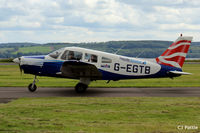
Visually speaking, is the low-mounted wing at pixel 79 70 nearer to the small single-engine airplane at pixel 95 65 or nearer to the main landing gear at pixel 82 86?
the small single-engine airplane at pixel 95 65

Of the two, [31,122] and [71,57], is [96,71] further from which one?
[31,122]

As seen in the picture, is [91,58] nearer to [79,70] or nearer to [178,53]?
[79,70]

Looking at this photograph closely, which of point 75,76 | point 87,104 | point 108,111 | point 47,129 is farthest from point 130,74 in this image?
point 47,129

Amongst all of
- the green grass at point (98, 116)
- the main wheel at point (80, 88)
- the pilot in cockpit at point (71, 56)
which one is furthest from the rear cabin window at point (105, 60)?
the green grass at point (98, 116)

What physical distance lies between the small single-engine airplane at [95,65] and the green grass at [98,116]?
3.46 meters

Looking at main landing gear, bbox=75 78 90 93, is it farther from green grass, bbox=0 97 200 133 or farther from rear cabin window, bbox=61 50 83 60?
green grass, bbox=0 97 200 133

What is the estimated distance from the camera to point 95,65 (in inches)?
609

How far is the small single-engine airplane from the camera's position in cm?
Result: 1516

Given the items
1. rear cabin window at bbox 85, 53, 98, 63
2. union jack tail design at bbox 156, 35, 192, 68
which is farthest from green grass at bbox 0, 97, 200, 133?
union jack tail design at bbox 156, 35, 192, 68

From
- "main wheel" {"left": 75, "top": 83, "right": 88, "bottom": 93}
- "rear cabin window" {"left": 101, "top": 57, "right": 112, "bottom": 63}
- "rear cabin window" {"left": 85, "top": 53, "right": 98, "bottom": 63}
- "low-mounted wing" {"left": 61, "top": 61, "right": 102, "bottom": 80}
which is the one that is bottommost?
"main wheel" {"left": 75, "top": 83, "right": 88, "bottom": 93}

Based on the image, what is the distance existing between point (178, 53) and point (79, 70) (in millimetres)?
6100

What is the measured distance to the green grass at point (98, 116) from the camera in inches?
297

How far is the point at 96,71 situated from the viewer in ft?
49.1

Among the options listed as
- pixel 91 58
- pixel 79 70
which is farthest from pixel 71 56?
pixel 91 58
